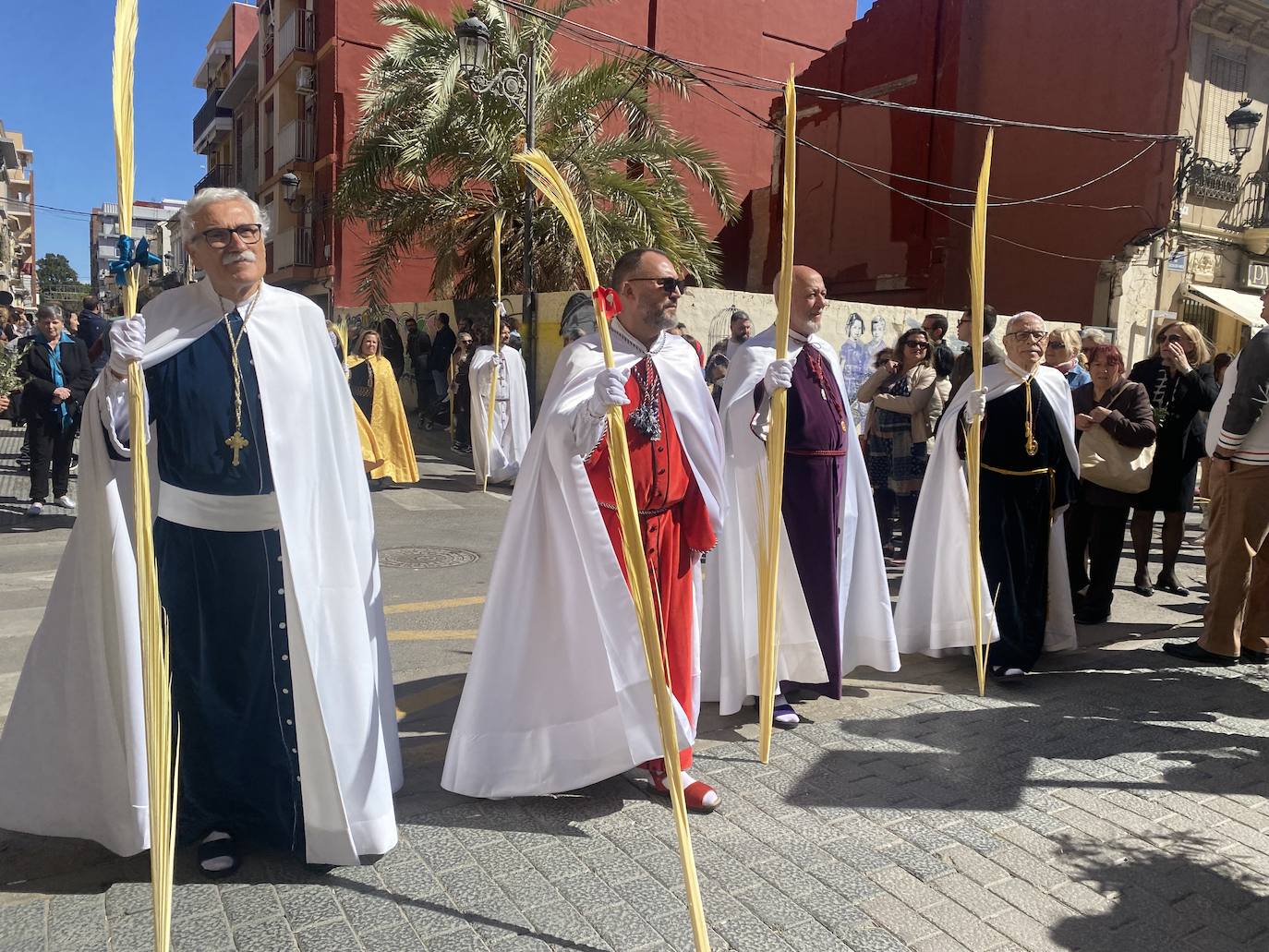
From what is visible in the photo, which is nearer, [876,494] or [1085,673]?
[1085,673]

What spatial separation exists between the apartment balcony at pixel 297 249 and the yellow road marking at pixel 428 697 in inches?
996

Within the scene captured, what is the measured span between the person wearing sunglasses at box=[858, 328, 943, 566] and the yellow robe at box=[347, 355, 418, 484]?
5216mm

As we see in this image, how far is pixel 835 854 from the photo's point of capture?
3334 millimetres

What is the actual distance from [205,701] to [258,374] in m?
1.04

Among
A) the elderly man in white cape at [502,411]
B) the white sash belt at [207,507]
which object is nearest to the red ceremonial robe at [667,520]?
the white sash belt at [207,507]

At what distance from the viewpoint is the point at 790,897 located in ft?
10.0

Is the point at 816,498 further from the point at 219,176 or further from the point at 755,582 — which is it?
the point at 219,176

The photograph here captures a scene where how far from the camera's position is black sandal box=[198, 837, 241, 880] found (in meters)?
3.08

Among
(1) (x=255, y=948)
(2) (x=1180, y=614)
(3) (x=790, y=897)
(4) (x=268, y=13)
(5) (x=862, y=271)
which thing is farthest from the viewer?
(4) (x=268, y=13)

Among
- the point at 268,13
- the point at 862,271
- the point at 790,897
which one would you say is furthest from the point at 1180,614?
the point at 268,13

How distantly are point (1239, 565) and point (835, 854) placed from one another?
11.5 feet

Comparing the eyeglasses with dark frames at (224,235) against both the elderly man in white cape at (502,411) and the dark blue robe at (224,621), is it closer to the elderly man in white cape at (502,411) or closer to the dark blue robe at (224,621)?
the dark blue robe at (224,621)

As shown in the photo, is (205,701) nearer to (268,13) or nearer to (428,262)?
(428,262)

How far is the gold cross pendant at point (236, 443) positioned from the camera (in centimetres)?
309
